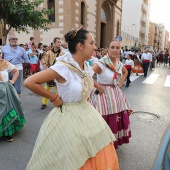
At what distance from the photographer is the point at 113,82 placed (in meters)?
2.98

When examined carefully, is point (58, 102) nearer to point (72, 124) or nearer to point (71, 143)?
point (72, 124)

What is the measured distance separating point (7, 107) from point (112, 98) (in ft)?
6.13

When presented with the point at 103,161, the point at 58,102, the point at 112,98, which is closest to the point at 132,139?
the point at 112,98

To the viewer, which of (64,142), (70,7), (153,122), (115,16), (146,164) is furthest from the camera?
(115,16)

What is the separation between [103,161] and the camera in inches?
71.7

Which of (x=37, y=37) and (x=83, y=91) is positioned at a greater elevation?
(x=37, y=37)

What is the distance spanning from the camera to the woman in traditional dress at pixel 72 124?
5.61 feet

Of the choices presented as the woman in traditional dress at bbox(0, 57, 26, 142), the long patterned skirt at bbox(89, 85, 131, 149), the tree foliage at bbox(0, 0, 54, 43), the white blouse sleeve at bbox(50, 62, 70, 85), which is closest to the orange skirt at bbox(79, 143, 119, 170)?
the white blouse sleeve at bbox(50, 62, 70, 85)

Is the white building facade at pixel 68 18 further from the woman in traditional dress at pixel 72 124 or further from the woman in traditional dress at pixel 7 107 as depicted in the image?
the woman in traditional dress at pixel 72 124

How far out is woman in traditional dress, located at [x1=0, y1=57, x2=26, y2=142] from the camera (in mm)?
3373

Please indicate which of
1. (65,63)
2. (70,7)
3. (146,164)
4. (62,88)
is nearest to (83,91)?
(62,88)

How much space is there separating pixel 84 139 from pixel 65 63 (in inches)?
28.0

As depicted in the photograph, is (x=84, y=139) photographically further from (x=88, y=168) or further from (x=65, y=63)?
(x=65, y=63)

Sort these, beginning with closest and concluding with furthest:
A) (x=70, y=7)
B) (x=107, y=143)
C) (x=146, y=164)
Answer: (x=107, y=143), (x=146, y=164), (x=70, y=7)
